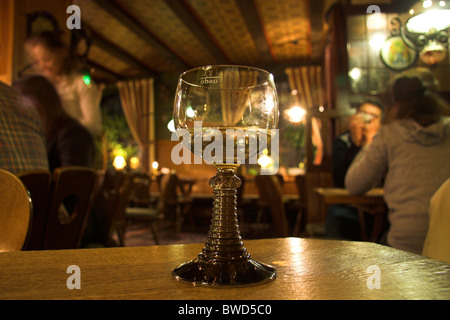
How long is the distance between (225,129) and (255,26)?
6977 millimetres

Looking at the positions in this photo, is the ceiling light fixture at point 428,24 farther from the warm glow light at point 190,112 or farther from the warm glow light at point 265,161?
the warm glow light at point 265,161

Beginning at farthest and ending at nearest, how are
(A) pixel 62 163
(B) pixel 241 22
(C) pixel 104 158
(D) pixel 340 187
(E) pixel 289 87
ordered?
(C) pixel 104 158, (E) pixel 289 87, (B) pixel 241 22, (D) pixel 340 187, (A) pixel 62 163

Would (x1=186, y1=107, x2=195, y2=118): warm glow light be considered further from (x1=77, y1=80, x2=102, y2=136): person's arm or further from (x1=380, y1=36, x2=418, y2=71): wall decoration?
(x1=380, y1=36, x2=418, y2=71): wall decoration

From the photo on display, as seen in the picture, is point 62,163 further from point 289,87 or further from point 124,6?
point 289,87

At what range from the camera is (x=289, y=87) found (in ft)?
31.3

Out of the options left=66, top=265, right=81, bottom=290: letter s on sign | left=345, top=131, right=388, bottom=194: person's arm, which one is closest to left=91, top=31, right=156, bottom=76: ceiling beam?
left=345, top=131, right=388, bottom=194: person's arm

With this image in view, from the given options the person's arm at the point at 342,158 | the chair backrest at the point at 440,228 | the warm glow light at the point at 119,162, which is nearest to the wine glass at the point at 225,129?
the chair backrest at the point at 440,228

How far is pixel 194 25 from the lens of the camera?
23.1ft

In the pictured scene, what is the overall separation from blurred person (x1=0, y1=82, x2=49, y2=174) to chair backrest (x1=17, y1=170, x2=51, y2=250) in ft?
0.54

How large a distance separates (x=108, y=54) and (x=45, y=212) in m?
8.20

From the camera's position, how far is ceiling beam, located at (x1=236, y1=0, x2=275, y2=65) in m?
6.14

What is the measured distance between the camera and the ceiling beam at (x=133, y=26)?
20.6 feet

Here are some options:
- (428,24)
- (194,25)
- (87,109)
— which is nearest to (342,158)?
(428,24)
